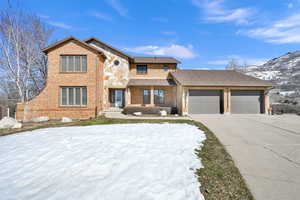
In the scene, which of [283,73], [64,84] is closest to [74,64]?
[64,84]

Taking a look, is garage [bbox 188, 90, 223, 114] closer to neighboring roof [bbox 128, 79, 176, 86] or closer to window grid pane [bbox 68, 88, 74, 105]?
neighboring roof [bbox 128, 79, 176, 86]

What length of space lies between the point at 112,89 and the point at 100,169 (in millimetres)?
13742

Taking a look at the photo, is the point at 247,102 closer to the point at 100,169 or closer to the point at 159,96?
the point at 159,96

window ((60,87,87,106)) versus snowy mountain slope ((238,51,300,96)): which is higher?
snowy mountain slope ((238,51,300,96))

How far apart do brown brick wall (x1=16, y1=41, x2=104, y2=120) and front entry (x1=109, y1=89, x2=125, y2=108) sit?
378 centimetres

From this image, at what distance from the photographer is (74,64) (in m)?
12.6

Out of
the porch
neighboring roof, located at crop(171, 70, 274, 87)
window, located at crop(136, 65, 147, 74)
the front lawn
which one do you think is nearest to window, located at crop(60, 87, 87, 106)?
the porch

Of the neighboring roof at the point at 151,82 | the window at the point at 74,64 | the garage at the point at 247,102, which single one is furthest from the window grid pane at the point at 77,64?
the garage at the point at 247,102

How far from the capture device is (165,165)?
3.59 meters

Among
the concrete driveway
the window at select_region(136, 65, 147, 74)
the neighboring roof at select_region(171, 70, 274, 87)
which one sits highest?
the window at select_region(136, 65, 147, 74)

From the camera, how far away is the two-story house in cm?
1230

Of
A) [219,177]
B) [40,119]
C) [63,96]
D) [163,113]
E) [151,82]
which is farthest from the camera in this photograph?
[151,82]

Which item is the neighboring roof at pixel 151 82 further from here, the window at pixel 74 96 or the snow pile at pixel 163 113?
the window at pixel 74 96

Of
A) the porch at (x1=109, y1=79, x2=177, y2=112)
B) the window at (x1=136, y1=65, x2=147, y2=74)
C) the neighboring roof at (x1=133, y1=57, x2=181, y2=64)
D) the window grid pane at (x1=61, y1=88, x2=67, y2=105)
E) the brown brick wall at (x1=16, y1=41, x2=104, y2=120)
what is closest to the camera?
the brown brick wall at (x1=16, y1=41, x2=104, y2=120)
